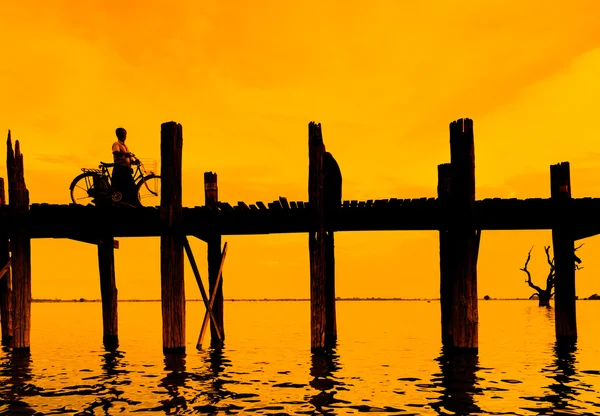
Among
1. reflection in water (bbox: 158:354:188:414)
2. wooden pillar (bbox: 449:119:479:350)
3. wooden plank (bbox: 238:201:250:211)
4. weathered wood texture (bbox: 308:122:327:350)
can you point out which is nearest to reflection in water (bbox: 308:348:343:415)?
weathered wood texture (bbox: 308:122:327:350)

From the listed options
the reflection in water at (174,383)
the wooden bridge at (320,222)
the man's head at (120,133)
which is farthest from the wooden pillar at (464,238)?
the man's head at (120,133)

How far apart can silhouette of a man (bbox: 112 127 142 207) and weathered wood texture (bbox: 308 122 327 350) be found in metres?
5.16

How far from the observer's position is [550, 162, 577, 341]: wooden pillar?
19750mm

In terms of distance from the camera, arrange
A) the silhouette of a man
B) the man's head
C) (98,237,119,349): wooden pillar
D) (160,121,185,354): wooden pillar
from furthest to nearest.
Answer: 1. (98,237,119,349): wooden pillar
2. the man's head
3. the silhouette of a man
4. (160,121,185,354): wooden pillar

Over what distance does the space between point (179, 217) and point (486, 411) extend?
910 cm

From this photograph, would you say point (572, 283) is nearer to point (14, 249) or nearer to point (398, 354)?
point (398, 354)

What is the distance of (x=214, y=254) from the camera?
21219 millimetres

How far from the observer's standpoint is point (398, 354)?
22.6 meters

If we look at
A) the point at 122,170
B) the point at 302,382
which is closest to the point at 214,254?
the point at 122,170

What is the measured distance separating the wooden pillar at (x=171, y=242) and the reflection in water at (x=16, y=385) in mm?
3330

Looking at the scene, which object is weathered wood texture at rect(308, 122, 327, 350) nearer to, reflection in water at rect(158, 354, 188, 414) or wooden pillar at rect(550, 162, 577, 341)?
reflection in water at rect(158, 354, 188, 414)

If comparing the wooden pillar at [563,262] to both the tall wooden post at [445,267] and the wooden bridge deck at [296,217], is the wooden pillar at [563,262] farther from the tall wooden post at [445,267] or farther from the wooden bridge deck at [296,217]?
the tall wooden post at [445,267]

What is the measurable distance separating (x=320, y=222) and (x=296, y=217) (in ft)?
2.69

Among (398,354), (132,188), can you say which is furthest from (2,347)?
(398,354)
